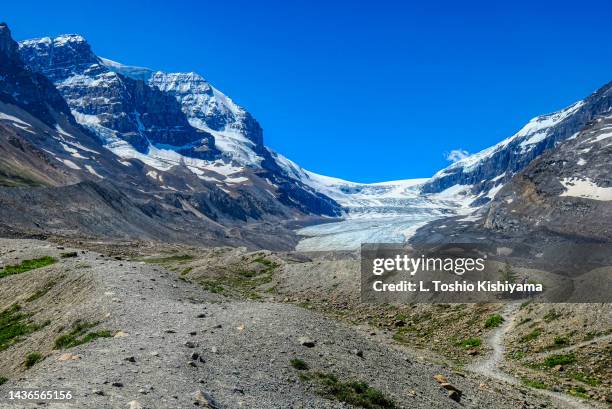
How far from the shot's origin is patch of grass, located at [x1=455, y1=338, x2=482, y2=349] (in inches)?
1685

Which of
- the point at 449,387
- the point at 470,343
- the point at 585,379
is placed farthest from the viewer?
the point at 470,343

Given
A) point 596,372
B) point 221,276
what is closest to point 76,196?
point 221,276

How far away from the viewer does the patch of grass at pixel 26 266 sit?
4972 cm

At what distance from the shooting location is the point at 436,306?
5262 cm

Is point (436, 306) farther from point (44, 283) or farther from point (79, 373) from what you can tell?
point (79, 373)

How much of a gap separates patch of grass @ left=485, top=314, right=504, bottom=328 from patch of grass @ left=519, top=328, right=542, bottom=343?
11.7ft

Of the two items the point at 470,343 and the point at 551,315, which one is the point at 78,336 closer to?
the point at 470,343

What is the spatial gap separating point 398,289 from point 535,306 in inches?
640

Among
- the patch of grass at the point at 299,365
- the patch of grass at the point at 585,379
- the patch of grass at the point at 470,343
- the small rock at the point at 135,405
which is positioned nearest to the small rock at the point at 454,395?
the patch of grass at the point at 299,365

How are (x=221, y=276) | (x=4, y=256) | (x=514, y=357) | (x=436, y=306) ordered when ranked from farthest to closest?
(x=221, y=276), (x=4, y=256), (x=436, y=306), (x=514, y=357)

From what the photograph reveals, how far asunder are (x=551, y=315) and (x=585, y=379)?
371 inches

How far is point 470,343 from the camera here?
4350 cm

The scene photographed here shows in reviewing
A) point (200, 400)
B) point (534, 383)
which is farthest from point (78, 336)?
point (534, 383)

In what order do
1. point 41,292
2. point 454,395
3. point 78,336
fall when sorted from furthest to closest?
point 41,292
point 78,336
point 454,395
